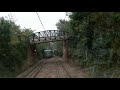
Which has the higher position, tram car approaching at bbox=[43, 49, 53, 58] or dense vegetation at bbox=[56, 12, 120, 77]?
dense vegetation at bbox=[56, 12, 120, 77]

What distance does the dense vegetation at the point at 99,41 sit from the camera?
2162 cm

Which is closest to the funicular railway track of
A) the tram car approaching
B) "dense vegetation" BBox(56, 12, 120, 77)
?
"dense vegetation" BBox(56, 12, 120, 77)

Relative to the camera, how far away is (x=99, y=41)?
25.2 meters

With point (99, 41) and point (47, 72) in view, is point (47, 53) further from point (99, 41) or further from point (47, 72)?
point (99, 41)

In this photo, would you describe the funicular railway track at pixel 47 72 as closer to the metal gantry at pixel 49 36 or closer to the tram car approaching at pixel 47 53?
the metal gantry at pixel 49 36

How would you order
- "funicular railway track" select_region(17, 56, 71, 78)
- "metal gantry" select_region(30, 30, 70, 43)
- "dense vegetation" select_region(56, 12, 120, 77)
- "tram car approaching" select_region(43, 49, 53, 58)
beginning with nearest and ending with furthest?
"dense vegetation" select_region(56, 12, 120, 77), "funicular railway track" select_region(17, 56, 71, 78), "metal gantry" select_region(30, 30, 70, 43), "tram car approaching" select_region(43, 49, 53, 58)

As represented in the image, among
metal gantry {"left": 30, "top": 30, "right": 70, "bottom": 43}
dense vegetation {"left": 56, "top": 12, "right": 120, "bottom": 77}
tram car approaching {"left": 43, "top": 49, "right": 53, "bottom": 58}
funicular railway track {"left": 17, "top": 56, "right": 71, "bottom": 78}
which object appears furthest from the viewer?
tram car approaching {"left": 43, "top": 49, "right": 53, "bottom": 58}

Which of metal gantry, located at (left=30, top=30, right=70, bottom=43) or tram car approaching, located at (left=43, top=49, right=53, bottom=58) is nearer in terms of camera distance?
metal gantry, located at (left=30, top=30, right=70, bottom=43)

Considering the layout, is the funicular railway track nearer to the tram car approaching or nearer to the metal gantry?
the metal gantry

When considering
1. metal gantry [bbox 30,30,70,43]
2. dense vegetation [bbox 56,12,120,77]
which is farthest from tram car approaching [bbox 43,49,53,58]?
dense vegetation [bbox 56,12,120,77]

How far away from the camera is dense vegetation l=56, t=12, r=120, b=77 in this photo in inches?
851

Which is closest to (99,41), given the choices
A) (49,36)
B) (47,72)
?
(47,72)

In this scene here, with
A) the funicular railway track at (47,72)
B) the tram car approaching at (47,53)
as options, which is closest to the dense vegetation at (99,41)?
the funicular railway track at (47,72)
